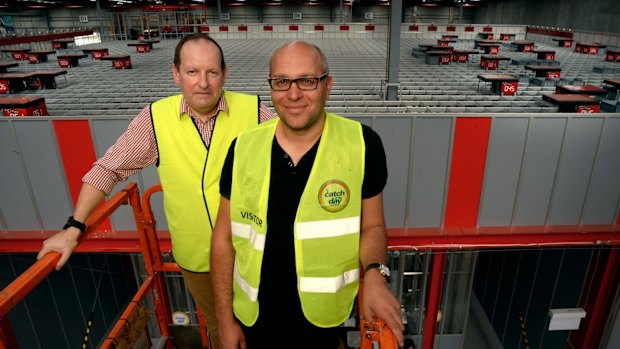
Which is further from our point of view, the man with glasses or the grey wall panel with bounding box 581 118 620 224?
the grey wall panel with bounding box 581 118 620 224

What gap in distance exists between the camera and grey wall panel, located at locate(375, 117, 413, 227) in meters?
5.12

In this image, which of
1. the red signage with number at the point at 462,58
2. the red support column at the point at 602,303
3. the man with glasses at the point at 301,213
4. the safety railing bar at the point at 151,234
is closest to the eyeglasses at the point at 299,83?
the man with glasses at the point at 301,213

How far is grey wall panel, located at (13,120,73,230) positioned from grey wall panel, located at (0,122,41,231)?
0.30 ft

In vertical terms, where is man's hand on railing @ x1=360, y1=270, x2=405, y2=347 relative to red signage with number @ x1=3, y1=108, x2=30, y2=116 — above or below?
above

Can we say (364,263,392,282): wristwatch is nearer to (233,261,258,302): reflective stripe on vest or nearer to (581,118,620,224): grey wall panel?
(233,261,258,302): reflective stripe on vest

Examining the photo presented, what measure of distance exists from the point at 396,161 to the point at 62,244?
4264 mm

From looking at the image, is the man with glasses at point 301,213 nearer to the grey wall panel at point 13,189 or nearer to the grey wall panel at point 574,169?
the grey wall panel at point 574,169

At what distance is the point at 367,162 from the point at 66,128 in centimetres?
488

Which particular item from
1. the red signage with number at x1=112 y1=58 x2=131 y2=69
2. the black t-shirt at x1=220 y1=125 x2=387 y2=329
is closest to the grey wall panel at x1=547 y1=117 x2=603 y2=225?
the black t-shirt at x1=220 y1=125 x2=387 y2=329

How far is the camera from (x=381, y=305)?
153 centimetres

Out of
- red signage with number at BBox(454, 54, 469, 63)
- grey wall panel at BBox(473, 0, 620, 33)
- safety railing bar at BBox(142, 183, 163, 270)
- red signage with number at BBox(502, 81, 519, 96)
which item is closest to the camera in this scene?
safety railing bar at BBox(142, 183, 163, 270)

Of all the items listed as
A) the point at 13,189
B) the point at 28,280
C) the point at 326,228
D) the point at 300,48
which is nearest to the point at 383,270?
the point at 326,228

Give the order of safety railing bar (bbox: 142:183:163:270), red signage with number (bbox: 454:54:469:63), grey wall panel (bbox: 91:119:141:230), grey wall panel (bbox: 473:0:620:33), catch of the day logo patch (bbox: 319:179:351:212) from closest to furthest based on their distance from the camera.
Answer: catch of the day logo patch (bbox: 319:179:351:212)
safety railing bar (bbox: 142:183:163:270)
grey wall panel (bbox: 91:119:141:230)
red signage with number (bbox: 454:54:469:63)
grey wall panel (bbox: 473:0:620:33)

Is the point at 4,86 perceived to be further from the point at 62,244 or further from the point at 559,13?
the point at 559,13
